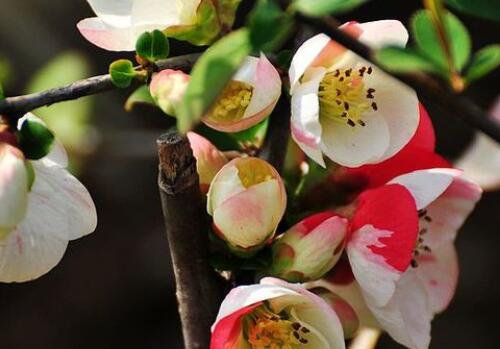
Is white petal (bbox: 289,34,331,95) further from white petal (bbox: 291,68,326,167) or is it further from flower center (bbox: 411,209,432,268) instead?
flower center (bbox: 411,209,432,268)

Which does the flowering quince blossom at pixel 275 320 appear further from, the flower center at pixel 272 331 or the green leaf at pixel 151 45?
the green leaf at pixel 151 45

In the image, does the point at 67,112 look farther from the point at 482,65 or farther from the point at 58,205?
the point at 482,65

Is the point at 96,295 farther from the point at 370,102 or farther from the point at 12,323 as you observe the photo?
the point at 370,102

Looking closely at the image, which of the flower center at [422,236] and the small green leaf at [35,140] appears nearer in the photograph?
the small green leaf at [35,140]

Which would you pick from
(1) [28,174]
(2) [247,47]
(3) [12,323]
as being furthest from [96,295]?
(2) [247,47]


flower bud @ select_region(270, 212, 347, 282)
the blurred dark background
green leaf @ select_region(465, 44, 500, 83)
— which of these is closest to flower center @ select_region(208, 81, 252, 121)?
flower bud @ select_region(270, 212, 347, 282)

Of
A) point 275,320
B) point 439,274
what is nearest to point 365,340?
point 439,274

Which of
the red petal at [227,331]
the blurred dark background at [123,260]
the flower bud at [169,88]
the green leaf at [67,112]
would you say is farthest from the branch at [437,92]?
the blurred dark background at [123,260]
